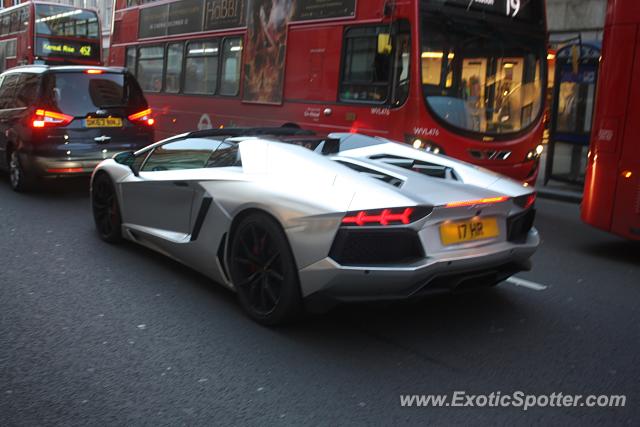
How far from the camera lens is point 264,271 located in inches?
163

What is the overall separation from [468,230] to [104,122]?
6538 mm

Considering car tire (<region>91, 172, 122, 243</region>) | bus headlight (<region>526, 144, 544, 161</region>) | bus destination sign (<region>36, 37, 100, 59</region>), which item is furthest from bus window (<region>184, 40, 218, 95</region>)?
bus destination sign (<region>36, 37, 100, 59</region>)

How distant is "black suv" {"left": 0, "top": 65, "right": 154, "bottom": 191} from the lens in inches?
344

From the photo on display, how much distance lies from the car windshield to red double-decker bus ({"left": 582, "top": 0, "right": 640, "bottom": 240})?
2085 millimetres

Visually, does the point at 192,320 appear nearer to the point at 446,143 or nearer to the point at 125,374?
the point at 125,374

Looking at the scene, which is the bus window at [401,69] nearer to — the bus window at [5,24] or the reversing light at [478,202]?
the reversing light at [478,202]

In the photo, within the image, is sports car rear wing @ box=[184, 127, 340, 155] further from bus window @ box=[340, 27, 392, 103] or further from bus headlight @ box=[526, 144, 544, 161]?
bus headlight @ box=[526, 144, 544, 161]

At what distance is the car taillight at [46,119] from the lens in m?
8.72

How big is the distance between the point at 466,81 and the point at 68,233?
5140 millimetres

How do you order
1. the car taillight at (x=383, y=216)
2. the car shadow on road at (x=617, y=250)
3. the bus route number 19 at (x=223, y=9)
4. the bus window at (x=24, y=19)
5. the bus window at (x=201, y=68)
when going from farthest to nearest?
the bus window at (x=24, y=19) < the bus window at (x=201, y=68) < the bus route number 19 at (x=223, y=9) < the car shadow on road at (x=617, y=250) < the car taillight at (x=383, y=216)

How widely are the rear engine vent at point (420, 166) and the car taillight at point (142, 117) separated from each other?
18.3ft

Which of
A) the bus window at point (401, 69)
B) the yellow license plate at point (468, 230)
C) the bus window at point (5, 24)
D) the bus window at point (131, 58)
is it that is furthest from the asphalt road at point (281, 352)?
the bus window at point (5, 24)

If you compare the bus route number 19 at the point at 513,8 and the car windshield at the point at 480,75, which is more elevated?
the bus route number 19 at the point at 513,8

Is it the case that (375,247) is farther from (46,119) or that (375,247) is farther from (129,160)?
(46,119)
